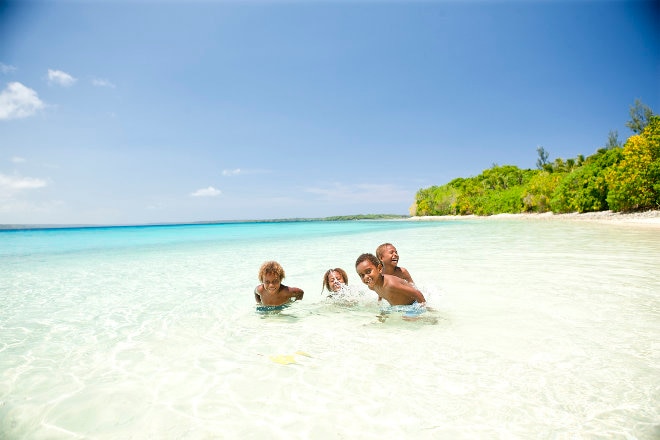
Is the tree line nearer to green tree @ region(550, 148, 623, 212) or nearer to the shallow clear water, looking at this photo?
green tree @ region(550, 148, 623, 212)

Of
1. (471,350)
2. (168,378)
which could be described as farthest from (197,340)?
(471,350)

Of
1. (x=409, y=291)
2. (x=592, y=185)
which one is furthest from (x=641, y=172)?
(x=409, y=291)

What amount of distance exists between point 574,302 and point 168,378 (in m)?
5.81

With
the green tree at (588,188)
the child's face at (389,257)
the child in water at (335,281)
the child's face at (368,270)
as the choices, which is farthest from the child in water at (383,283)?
the green tree at (588,188)

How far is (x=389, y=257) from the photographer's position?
17.4ft

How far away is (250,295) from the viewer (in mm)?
6680

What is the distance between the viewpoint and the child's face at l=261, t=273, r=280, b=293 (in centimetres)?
509

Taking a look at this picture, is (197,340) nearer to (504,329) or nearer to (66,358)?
(66,358)

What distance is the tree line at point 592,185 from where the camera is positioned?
29.9m

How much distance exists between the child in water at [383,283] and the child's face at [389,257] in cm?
72

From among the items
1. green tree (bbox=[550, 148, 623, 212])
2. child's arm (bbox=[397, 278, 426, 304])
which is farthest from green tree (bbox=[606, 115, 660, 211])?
child's arm (bbox=[397, 278, 426, 304])

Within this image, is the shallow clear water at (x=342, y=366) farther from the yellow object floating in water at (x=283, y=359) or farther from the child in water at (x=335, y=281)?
the child in water at (x=335, y=281)

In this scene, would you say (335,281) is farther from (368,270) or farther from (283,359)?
(283,359)

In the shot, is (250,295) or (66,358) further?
(250,295)
